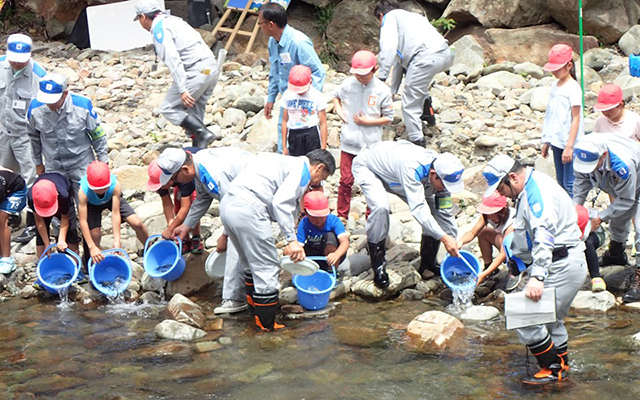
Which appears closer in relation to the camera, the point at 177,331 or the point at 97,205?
the point at 177,331

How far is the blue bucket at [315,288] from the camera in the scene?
704 centimetres

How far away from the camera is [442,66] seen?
30.5ft

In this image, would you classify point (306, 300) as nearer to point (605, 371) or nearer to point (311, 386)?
point (311, 386)

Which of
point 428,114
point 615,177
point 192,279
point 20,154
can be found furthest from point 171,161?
point 428,114

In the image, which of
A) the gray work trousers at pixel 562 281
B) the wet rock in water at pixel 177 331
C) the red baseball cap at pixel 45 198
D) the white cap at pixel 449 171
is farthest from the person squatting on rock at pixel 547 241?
the red baseball cap at pixel 45 198

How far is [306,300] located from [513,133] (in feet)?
14.5

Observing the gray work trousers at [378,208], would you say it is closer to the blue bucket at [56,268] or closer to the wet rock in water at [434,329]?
the wet rock in water at [434,329]

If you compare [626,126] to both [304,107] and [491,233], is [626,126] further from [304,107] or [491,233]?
[304,107]

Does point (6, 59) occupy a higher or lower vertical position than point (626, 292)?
higher

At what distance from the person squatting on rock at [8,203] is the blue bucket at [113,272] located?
988mm

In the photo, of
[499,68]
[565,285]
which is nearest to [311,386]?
[565,285]

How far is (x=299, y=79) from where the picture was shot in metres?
8.02

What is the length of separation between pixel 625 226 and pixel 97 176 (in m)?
4.69

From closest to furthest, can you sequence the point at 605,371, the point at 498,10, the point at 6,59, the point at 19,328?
the point at 605,371 < the point at 19,328 < the point at 6,59 < the point at 498,10
